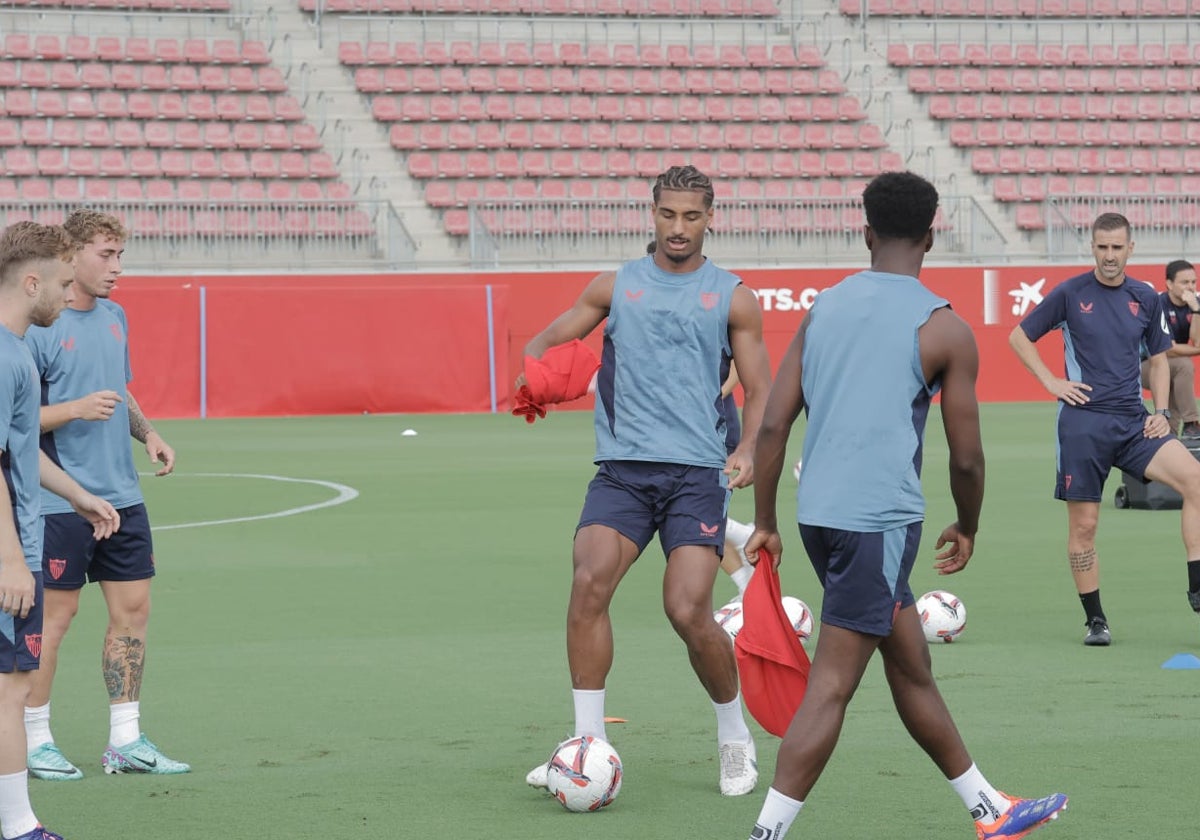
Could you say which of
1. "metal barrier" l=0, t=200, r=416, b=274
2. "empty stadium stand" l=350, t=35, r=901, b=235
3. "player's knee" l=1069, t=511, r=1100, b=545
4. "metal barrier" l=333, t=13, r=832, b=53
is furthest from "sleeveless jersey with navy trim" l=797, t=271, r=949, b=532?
"metal barrier" l=333, t=13, r=832, b=53

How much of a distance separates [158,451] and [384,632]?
9.50 feet

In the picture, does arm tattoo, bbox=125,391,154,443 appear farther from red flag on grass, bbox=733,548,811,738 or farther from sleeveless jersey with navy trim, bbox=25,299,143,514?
red flag on grass, bbox=733,548,811,738

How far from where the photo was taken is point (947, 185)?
35.0m

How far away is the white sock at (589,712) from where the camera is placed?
245 inches

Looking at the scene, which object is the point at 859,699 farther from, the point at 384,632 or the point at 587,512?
the point at 384,632

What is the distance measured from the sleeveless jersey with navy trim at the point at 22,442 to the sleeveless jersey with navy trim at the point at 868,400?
2291mm

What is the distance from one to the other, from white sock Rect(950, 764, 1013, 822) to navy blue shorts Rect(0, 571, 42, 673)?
109 inches

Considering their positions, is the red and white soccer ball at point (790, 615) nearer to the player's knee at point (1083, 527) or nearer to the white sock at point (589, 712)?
the player's knee at point (1083, 527)

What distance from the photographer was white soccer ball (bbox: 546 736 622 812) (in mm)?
6008

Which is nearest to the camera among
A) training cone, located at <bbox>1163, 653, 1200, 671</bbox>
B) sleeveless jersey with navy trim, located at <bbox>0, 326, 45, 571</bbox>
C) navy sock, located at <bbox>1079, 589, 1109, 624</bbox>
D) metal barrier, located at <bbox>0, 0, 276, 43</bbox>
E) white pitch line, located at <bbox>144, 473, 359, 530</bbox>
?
sleeveless jersey with navy trim, located at <bbox>0, 326, 45, 571</bbox>

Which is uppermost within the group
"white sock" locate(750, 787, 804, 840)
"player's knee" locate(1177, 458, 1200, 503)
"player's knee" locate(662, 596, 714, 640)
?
"player's knee" locate(662, 596, 714, 640)

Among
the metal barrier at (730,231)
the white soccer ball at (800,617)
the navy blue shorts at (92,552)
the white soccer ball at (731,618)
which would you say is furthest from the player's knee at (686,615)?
the metal barrier at (730,231)

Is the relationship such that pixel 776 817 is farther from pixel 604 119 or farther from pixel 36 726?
pixel 604 119

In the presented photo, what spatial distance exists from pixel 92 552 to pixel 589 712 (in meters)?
2.01
